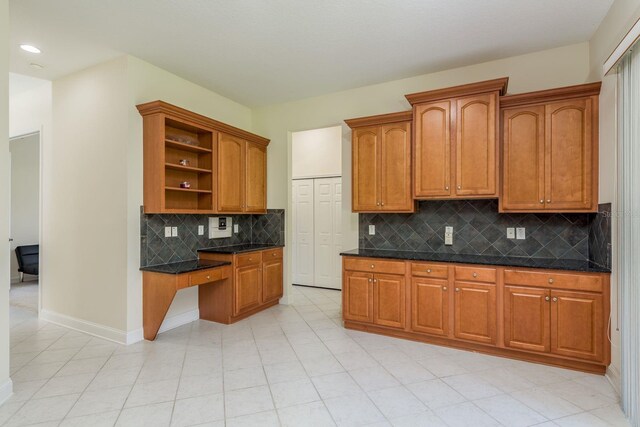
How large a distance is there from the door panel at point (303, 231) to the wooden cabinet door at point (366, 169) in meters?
2.25

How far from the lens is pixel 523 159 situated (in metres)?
3.11

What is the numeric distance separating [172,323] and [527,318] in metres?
3.63

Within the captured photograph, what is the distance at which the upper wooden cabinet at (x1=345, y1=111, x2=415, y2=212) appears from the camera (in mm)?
3629

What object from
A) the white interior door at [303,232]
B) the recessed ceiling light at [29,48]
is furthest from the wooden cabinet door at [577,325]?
the recessed ceiling light at [29,48]

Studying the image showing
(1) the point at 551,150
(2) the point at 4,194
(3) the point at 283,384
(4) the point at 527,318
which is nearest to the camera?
(2) the point at 4,194

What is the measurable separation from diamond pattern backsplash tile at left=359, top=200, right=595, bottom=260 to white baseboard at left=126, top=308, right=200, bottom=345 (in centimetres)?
225

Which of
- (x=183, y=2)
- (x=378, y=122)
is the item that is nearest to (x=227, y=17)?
(x=183, y=2)

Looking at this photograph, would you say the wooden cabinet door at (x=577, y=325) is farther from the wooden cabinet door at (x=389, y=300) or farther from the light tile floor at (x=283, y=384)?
the wooden cabinet door at (x=389, y=300)

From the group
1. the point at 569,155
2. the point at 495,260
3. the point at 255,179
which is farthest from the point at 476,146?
the point at 255,179

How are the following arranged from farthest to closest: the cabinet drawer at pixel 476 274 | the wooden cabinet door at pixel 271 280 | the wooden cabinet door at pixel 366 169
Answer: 1. the wooden cabinet door at pixel 271 280
2. the wooden cabinet door at pixel 366 169
3. the cabinet drawer at pixel 476 274

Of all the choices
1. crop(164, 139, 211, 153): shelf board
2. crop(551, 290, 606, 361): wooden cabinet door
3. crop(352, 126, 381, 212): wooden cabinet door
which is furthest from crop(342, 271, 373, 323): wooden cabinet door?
crop(164, 139, 211, 153): shelf board

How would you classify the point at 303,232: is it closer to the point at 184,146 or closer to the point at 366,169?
the point at 366,169

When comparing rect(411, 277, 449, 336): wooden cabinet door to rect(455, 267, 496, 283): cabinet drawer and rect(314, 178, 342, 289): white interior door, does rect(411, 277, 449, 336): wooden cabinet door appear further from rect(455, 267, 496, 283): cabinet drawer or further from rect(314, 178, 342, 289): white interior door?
rect(314, 178, 342, 289): white interior door

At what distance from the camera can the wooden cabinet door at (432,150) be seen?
11.0 ft
